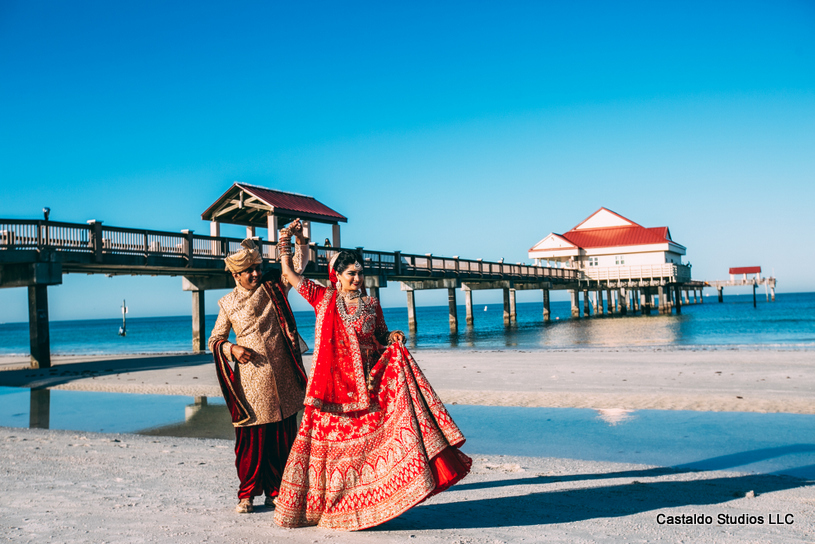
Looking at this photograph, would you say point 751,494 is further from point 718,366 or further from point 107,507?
point 718,366

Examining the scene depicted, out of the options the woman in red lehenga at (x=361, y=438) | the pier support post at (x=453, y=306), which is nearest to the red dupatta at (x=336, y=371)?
the woman in red lehenga at (x=361, y=438)

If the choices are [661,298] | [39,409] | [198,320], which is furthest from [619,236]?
[39,409]

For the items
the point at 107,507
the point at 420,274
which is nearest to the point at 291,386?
the point at 107,507

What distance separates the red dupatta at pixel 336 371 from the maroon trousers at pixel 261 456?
63 centimetres

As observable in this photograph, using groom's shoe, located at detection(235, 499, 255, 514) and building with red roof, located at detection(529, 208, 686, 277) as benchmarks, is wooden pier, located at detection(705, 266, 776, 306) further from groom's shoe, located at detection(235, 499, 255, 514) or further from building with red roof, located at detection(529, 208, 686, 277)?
groom's shoe, located at detection(235, 499, 255, 514)

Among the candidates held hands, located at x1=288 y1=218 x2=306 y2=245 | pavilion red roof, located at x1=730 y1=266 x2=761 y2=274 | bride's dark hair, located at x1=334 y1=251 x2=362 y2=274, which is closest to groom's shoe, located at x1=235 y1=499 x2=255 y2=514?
bride's dark hair, located at x1=334 y1=251 x2=362 y2=274

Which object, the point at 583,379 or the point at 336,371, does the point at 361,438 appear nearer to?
the point at 336,371

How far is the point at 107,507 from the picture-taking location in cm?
408

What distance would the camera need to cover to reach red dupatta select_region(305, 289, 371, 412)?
3590mm

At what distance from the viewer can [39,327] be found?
1636 cm

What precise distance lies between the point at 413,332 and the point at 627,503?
34789mm

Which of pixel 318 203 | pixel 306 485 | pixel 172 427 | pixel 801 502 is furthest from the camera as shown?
pixel 318 203

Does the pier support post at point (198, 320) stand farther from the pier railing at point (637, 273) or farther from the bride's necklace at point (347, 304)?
the pier railing at point (637, 273)

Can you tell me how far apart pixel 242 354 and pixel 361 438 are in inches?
38.1
